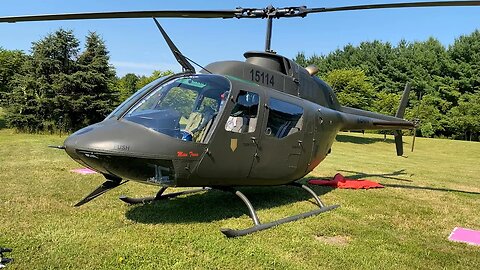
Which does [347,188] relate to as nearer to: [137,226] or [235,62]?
[235,62]

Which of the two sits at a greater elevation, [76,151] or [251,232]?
[76,151]

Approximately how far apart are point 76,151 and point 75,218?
1406mm

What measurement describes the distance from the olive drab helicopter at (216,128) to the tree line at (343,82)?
2313 centimetres

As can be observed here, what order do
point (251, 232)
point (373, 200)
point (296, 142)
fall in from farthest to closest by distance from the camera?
1. point (373, 200)
2. point (296, 142)
3. point (251, 232)

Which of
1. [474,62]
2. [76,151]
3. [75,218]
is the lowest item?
[75,218]

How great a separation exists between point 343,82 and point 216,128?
118 ft

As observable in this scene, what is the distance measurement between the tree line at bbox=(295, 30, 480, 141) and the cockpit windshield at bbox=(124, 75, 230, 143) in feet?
112

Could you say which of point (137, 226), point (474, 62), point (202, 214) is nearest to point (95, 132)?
point (137, 226)

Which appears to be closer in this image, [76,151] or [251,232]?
[76,151]

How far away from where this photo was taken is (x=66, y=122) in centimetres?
2753

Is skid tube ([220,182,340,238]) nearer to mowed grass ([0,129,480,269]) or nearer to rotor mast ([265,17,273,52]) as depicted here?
mowed grass ([0,129,480,269])

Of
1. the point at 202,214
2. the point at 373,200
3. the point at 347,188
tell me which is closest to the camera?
the point at 202,214

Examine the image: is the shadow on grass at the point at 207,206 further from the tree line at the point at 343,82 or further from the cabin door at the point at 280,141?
the tree line at the point at 343,82

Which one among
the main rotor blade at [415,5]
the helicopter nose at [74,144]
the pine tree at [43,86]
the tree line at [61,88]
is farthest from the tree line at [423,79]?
the helicopter nose at [74,144]
